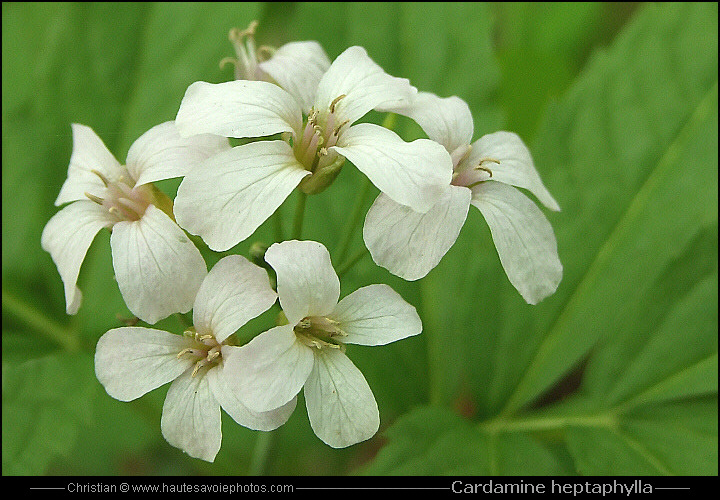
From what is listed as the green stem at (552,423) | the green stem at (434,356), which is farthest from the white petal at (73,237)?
the green stem at (552,423)

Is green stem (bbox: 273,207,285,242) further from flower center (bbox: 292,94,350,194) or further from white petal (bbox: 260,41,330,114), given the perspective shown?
white petal (bbox: 260,41,330,114)

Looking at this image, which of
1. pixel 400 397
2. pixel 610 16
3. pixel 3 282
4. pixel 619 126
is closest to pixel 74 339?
pixel 3 282

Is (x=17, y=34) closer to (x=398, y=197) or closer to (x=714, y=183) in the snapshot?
(x=398, y=197)

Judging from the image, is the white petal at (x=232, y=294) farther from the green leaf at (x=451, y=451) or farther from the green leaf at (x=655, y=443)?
the green leaf at (x=655, y=443)

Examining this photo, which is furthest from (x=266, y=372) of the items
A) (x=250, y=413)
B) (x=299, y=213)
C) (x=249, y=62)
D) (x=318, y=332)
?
(x=249, y=62)

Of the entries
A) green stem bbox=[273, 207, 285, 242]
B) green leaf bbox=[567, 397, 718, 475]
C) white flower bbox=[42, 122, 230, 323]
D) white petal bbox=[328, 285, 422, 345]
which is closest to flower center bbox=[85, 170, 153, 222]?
white flower bbox=[42, 122, 230, 323]

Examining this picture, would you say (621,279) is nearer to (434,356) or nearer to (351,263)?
(434,356)
